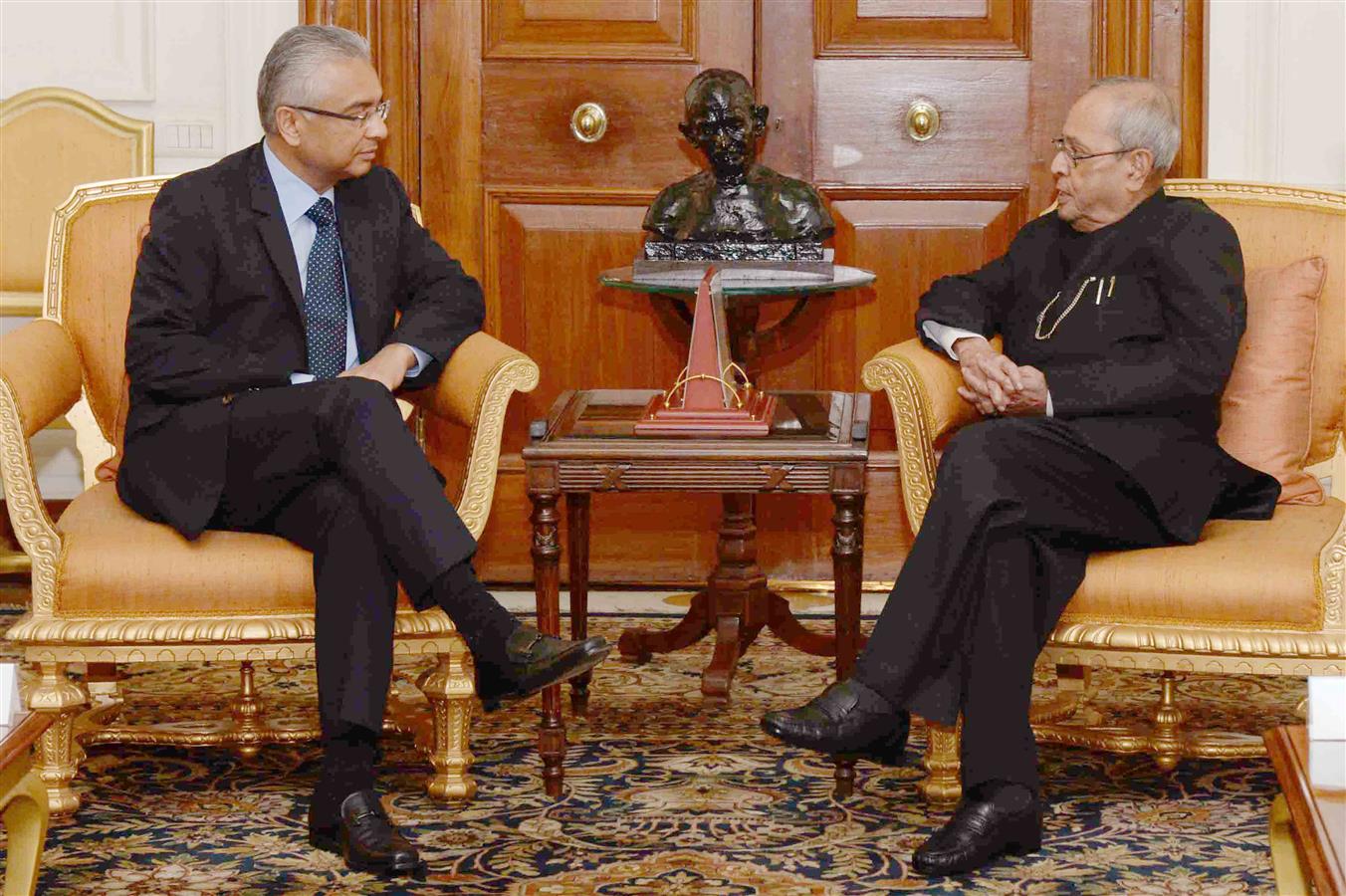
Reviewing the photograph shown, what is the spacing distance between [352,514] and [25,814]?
723 millimetres

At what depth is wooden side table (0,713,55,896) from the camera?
2.34 m

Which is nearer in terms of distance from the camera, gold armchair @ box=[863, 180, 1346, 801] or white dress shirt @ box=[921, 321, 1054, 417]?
gold armchair @ box=[863, 180, 1346, 801]

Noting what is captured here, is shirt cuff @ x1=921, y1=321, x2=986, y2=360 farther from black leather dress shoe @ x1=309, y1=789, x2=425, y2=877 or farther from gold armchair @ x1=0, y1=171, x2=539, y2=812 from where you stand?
black leather dress shoe @ x1=309, y1=789, x2=425, y2=877

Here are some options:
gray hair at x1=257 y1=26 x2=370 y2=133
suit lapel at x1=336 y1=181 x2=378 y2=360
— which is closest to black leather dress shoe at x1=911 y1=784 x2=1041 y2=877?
suit lapel at x1=336 y1=181 x2=378 y2=360

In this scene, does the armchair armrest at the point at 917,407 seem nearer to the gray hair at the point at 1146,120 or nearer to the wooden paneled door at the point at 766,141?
the gray hair at the point at 1146,120

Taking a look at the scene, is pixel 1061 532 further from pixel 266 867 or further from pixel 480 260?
pixel 480 260

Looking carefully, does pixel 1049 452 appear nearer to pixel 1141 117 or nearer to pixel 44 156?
pixel 1141 117

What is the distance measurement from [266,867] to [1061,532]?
141 centimetres

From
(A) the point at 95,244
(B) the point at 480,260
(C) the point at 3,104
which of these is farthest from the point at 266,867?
(C) the point at 3,104

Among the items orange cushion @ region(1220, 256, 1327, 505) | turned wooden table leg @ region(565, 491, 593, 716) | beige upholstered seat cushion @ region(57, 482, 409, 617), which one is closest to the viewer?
beige upholstered seat cushion @ region(57, 482, 409, 617)

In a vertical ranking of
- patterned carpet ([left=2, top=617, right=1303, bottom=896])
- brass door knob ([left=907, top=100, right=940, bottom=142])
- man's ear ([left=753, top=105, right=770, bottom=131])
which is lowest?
patterned carpet ([left=2, top=617, right=1303, bottom=896])

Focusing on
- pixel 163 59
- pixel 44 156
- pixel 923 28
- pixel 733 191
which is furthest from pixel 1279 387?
pixel 44 156

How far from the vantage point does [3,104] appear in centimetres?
456

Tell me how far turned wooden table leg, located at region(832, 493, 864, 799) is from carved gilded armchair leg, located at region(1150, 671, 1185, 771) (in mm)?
562
